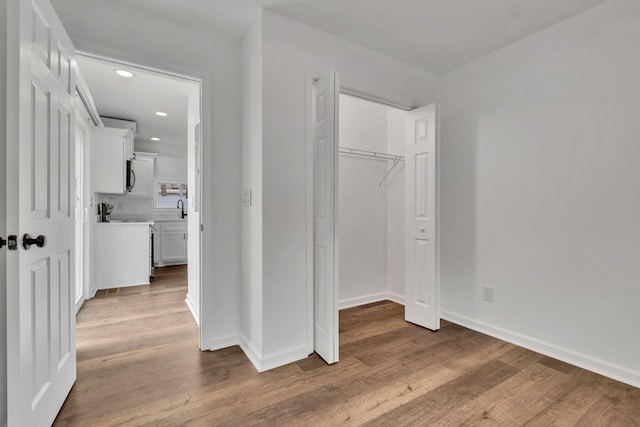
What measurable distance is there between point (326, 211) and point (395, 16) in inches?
58.3

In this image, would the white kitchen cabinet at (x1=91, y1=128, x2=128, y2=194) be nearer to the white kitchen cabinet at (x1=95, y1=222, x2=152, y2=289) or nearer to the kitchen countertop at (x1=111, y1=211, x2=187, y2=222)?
the white kitchen cabinet at (x1=95, y1=222, x2=152, y2=289)

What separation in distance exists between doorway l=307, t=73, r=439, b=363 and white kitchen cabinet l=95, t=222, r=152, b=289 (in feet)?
9.50

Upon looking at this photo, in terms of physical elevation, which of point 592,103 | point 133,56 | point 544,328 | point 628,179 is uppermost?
point 133,56

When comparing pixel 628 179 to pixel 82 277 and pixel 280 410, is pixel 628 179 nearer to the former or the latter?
pixel 280 410

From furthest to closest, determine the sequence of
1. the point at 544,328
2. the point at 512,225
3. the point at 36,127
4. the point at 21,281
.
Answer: the point at 512,225 < the point at 544,328 < the point at 36,127 < the point at 21,281

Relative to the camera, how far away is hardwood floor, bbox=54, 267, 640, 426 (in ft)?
5.20

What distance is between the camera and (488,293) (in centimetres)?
268

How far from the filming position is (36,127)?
4.43 feet

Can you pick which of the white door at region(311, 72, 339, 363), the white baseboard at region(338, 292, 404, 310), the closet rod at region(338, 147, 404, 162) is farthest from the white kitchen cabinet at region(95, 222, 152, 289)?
the white door at region(311, 72, 339, 363)

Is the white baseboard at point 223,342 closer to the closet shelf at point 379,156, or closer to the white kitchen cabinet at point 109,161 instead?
the closet shelf at point 379,156

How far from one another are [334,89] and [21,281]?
1951mm

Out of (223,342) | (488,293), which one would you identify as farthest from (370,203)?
(223,342)

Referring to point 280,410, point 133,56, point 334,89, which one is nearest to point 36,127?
point 133,56

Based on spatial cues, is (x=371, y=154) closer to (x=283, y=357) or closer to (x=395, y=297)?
(x=395, y=297)
